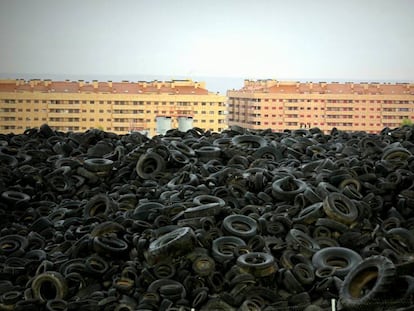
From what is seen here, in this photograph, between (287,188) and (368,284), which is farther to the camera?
(287,188)

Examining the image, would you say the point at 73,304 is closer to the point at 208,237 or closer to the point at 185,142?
the point at 208,237

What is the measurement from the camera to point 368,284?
6.75 m

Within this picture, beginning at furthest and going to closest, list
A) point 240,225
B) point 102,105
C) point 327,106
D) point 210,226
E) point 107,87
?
point 327,106
point 107,87
point 102,105
point 240,225
point 210,226

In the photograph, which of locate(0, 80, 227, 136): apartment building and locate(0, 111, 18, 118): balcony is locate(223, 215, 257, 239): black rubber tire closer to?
locate(0, 80, 227, 136): apartment building

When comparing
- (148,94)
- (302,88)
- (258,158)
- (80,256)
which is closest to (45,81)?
(148,94)

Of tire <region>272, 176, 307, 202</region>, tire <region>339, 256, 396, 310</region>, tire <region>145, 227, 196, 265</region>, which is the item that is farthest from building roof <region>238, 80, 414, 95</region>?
tire <region>339, 256, 396, 310</region>

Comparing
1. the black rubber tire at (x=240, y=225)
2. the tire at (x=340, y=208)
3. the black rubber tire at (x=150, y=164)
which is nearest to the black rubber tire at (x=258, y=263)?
the black rubber tire at (x=240, y=225)

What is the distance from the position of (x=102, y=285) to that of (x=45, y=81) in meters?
12.2

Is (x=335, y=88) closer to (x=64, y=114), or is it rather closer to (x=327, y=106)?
(x=327, y=106)

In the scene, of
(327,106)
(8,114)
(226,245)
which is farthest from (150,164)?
(327,106)

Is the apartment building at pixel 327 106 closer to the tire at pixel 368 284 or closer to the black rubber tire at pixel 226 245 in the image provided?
the black rubber tire at pixel 226 245

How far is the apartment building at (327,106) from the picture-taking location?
1942 cm

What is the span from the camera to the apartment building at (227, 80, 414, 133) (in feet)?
63.7

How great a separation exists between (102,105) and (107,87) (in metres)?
0.74
